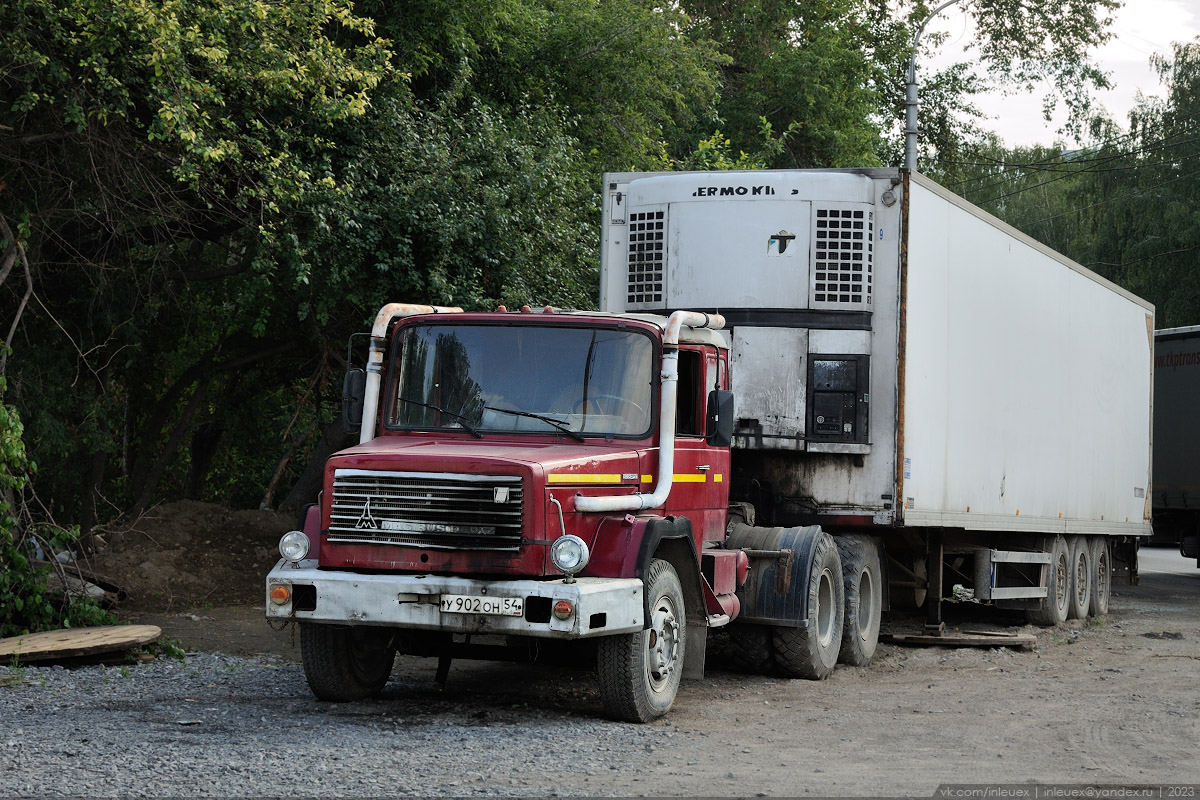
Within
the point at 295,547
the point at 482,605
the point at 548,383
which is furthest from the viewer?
the point at 548,383

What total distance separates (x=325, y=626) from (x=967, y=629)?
851cm

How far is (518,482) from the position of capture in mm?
8039

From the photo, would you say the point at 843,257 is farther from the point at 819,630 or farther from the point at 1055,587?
the point at 1055,587

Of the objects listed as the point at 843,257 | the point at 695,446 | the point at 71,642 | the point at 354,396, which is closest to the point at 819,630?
the point at 695,446

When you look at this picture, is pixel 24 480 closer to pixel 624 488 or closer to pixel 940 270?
pixel 624 488

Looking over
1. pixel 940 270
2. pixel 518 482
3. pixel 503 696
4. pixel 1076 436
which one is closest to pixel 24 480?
pixel 503 696

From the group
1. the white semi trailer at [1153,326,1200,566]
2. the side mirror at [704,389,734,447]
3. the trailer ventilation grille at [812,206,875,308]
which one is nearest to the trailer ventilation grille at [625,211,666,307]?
the trailer ventilation grille at [812,206,875,308]

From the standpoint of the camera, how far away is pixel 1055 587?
16.0 m

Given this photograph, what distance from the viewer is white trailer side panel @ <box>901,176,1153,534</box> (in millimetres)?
11930

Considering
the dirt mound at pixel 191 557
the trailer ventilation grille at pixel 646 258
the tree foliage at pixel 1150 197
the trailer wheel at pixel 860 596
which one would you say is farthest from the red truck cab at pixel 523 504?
the tree foliage at pixel 1150 197

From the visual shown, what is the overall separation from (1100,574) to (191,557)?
1141 cm

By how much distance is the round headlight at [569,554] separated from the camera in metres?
7.97

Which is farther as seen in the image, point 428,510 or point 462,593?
point 428,510

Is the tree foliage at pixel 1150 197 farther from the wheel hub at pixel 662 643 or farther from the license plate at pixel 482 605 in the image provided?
the license plate at pixel 482 605
